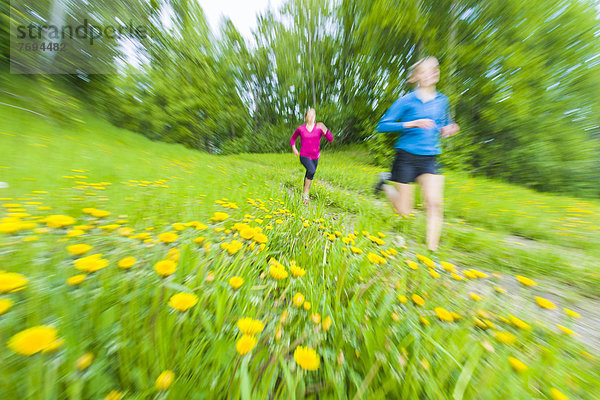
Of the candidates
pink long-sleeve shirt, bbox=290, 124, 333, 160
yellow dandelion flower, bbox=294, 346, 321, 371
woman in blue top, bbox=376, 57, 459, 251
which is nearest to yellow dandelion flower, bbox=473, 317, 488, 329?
yellow dandelion flower, bbox=294, 346, 321, 371

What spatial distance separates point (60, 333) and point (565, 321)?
9.03 ft

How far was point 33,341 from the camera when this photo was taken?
0.47 metres

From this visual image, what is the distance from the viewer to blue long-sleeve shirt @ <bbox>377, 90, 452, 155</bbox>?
7.95ft

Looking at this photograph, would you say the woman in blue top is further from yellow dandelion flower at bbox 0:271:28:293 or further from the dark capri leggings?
yellow dandelion flower at bbox 0:271:28:293

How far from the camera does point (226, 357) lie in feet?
2.16

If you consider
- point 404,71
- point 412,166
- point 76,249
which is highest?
point 404,71

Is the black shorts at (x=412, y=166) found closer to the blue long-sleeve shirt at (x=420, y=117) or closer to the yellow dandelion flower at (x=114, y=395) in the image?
the blue long-sleeve shirt at (x=420, y=117)

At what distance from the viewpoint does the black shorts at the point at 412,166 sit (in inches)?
96.5

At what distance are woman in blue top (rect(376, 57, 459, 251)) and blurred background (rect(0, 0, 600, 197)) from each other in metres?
8.01

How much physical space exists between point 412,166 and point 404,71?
13312 mm

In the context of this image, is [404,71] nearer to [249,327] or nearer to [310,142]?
[310,142]

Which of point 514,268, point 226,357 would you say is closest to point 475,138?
point 514,268

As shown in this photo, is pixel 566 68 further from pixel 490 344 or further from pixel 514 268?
pixel 490 344

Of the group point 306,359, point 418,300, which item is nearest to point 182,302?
point 306,359
